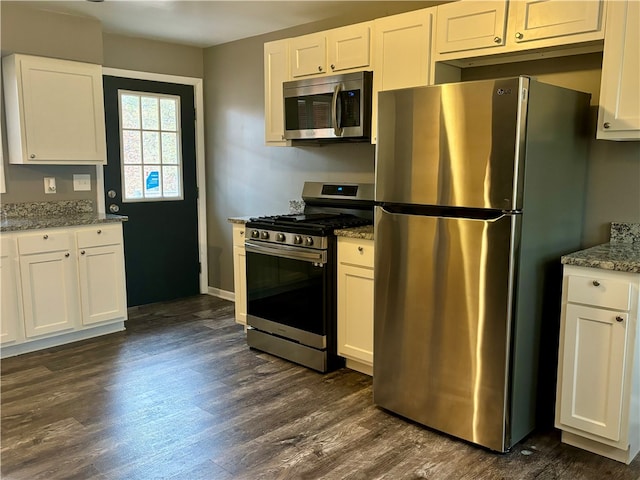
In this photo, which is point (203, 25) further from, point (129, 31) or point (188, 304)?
point (188, 304)

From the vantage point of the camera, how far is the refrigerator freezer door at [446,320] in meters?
2.26

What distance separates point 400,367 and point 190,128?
334 cm

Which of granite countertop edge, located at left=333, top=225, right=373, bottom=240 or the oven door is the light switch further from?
granite countertop edge, located at left=333, top=225, right=373, bottom=240

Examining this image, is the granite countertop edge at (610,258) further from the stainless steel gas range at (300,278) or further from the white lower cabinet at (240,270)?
the white lower cabinet at (240,270)

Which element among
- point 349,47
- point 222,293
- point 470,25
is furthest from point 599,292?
point 222,293

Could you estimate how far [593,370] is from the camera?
7.47 feet

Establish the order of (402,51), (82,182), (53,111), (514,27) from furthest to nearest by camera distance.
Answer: (82,182) → (53,111) → (402,51) → (514,27)

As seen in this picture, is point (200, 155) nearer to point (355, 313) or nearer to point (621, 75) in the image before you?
point (355, 313)

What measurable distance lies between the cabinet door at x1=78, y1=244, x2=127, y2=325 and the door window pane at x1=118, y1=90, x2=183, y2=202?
82 centimetres

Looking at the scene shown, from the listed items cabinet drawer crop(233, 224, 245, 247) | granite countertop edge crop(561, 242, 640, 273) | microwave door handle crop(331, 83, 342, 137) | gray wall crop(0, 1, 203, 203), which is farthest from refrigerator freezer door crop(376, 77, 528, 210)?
gray wall crop(0, 1, 203, 203)

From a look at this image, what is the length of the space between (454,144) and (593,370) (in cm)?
117

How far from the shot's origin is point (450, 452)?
94.1 inches

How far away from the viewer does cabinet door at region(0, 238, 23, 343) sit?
11.1 ft

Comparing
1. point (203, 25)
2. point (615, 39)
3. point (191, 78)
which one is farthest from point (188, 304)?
point (615, 39)
